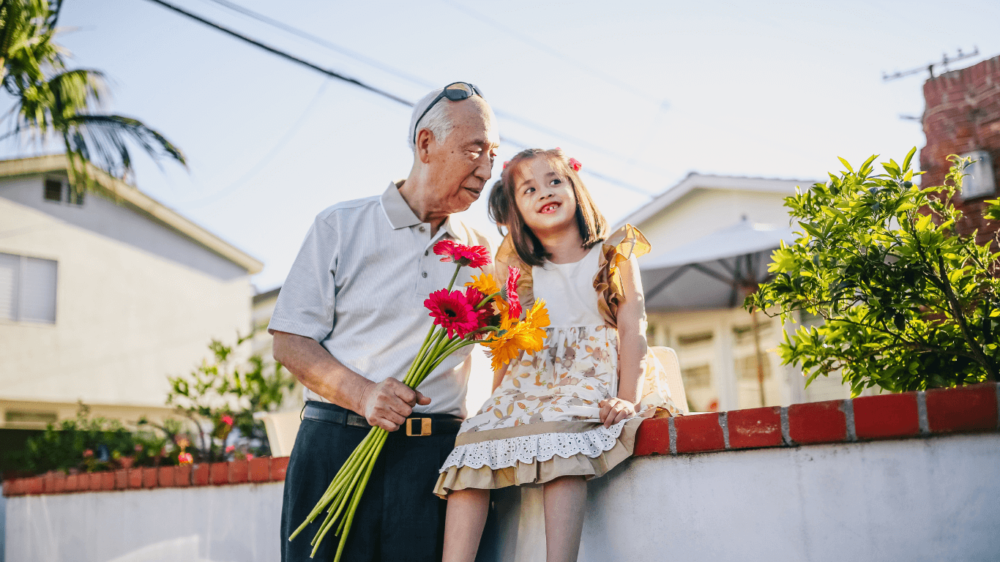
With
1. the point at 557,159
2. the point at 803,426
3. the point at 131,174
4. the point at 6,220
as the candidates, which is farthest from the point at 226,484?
the point at 6,220

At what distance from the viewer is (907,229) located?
203cm

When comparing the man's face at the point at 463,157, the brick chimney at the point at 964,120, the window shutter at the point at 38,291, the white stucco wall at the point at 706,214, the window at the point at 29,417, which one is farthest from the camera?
the window shutter at the point at 38,291

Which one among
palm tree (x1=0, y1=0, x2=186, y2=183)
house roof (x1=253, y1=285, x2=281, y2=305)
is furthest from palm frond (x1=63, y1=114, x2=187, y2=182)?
house roof (x1=253, y1=285, x2=281, y2=305)

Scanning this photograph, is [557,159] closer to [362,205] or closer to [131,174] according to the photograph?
→ [362,205]

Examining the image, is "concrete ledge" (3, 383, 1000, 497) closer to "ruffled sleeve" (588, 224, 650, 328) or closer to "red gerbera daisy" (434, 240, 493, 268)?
"ruffled sleeve" (588, 224, 650, 328)

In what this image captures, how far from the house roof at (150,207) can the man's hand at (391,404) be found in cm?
1322

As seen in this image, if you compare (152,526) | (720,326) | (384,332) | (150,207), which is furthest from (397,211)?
(150,207)

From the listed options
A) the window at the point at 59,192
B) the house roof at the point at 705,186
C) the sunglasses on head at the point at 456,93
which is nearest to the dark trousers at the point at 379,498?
the sunglasses on head at the point at 456,93

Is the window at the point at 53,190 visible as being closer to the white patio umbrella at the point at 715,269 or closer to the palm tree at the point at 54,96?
the palm tree at the point at 54,96

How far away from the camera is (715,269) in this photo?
25.7 feet

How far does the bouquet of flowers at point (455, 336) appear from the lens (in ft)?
5.99

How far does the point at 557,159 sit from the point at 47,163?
582 inches

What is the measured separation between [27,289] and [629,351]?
48.1ft

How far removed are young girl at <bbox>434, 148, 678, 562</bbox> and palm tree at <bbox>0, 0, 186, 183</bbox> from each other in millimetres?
6776
